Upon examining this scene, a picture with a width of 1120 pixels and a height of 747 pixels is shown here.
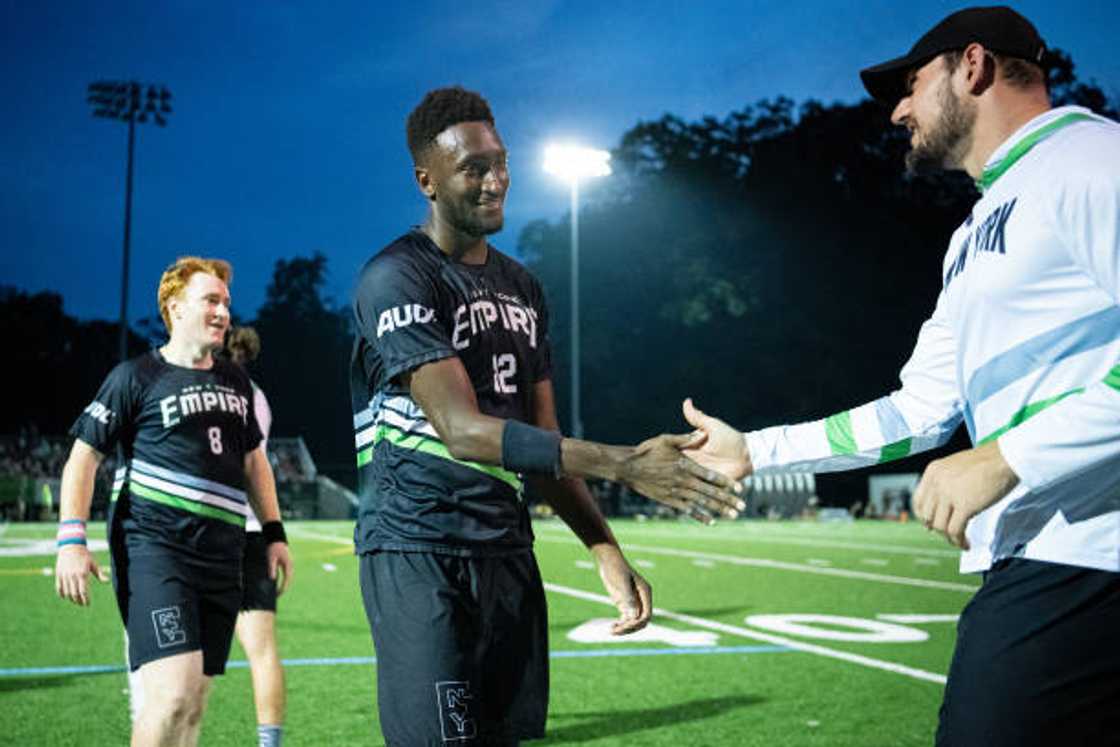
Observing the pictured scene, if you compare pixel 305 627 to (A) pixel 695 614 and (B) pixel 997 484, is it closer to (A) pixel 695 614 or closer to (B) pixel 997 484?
(A) pixel 695 614

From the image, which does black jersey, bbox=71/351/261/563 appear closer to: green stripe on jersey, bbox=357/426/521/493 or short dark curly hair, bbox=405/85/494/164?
green stripe on jersey, bbox=357/426/521/493

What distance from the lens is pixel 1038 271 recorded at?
2863 millimetres

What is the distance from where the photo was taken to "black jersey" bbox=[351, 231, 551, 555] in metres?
3.53

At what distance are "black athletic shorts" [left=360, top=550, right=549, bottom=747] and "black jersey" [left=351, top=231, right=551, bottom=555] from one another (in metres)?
0.07

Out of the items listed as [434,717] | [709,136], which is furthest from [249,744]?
[709,136]

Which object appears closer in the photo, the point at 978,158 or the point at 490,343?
the point at 978,158

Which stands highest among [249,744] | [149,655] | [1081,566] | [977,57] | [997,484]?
[977,57]

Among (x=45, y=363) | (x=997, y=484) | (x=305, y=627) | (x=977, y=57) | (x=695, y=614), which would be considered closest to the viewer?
(x=997, y=484)

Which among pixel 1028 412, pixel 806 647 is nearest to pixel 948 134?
pixel 1028 412

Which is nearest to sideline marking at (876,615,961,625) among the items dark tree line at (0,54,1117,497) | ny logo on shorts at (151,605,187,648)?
ny logo on shorts at (151,605,187,648)

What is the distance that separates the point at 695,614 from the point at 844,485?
40.5m

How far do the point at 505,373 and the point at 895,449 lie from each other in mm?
1185

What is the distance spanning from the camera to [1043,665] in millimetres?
2744

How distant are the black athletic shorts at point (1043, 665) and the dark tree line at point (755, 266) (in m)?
48.4
